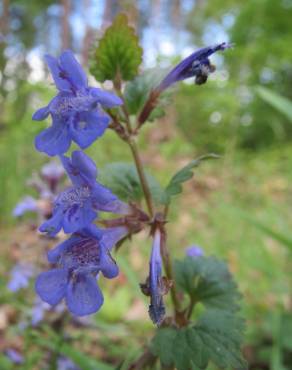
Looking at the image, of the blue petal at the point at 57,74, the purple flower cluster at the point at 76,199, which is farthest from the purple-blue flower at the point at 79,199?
the blue petal at the point at 57,74

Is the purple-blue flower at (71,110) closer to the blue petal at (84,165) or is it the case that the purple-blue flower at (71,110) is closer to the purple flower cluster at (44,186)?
the blue petal at (84,165)

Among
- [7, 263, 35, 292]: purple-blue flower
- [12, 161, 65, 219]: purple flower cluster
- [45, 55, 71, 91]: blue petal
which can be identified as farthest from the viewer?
[7, 263, 35, 292]: purple-blue flower

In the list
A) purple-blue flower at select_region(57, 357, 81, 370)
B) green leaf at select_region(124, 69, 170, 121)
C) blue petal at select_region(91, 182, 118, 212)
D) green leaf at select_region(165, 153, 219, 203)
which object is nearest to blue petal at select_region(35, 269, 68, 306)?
blue petal at select_region(91, 182, 118, 212)

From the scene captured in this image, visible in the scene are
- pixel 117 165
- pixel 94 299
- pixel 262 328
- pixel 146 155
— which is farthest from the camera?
pixel 146 155

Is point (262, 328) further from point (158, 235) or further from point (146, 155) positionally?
point (146, 155)

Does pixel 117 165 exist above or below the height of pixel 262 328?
above

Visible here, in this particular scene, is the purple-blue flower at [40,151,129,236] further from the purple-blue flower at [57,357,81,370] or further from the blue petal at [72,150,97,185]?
the purple-blue flower at [57,357,81,370]

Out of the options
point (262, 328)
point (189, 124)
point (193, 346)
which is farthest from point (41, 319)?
point (189, 124)

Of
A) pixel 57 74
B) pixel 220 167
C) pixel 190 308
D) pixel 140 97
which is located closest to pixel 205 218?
pixel 220 167

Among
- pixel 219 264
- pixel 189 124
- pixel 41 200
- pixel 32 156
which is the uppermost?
pixel 189 124
